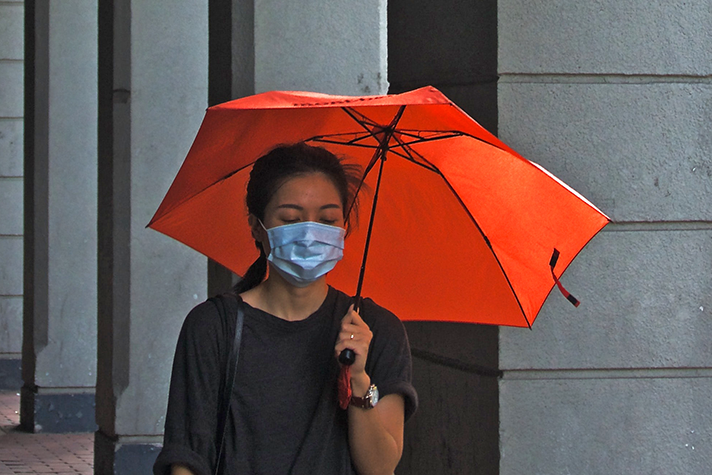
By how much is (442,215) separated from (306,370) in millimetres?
718

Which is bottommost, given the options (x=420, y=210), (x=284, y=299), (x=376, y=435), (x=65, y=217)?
(x=376, y=435)

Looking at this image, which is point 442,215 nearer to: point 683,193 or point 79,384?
point 683,193

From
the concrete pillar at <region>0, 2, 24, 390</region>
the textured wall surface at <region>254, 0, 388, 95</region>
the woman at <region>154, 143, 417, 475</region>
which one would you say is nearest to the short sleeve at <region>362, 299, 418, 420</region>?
the woman at <region>154, 143, 417, 475</region>

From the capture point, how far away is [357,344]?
239 centimetres

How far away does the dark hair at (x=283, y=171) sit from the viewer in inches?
98.7

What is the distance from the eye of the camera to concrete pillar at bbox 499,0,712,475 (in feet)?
12.6

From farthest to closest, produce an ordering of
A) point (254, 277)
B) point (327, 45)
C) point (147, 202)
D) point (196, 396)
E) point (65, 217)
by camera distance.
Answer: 1. point (65, 217)
2. point (147, 202)
3. point (327, 45)
4. point (254, 277)
5. point (196, 396)

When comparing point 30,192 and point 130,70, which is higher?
point 130,70

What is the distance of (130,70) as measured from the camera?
22.5 ft

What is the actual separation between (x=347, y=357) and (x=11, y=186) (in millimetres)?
11317

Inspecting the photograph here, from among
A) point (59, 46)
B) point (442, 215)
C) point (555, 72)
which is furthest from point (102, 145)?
point (442, 215)

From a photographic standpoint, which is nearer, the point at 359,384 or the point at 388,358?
the point at 359,384

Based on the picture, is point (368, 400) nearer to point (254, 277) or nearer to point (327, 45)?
point (254, 277)

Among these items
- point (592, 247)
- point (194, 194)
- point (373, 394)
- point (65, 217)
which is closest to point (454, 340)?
point (592, 247)
